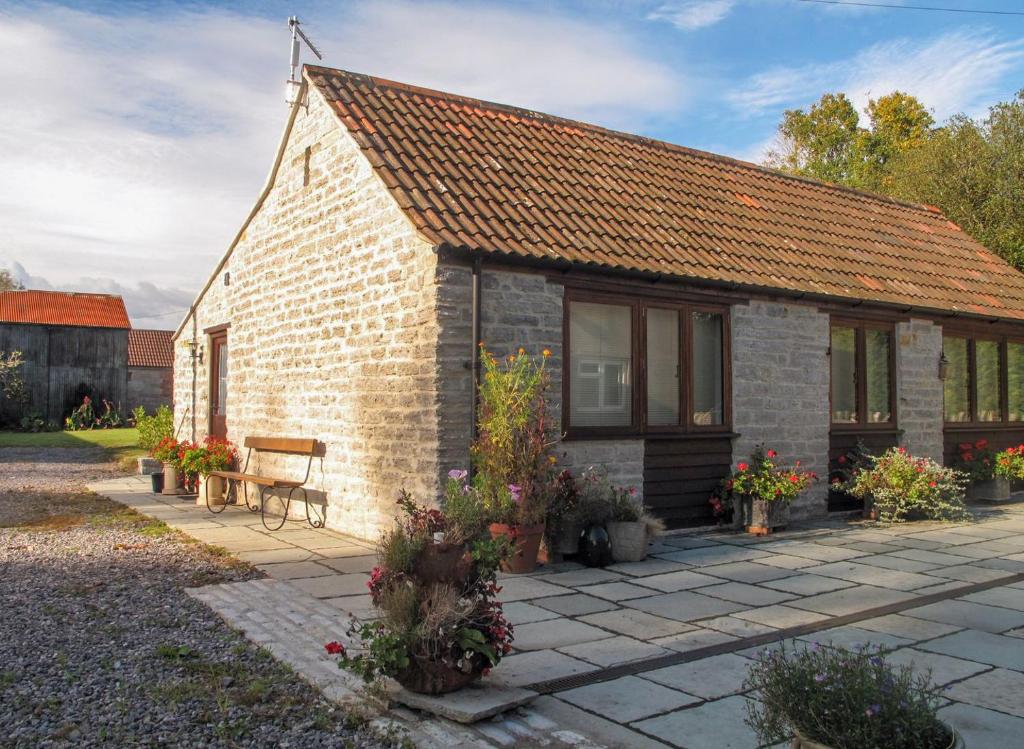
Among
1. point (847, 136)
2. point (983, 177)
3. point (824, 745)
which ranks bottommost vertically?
point (824, 745)

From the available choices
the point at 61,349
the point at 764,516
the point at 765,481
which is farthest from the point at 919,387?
the point at 61,349

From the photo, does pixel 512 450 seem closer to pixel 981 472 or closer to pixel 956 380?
pixel 981 472

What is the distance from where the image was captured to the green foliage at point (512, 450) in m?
7.55

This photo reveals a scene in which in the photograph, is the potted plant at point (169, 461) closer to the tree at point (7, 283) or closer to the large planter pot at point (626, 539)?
the large planter pot at point (626, 539)

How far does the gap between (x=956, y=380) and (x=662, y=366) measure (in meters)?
6.07

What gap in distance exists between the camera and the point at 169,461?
13062 mm

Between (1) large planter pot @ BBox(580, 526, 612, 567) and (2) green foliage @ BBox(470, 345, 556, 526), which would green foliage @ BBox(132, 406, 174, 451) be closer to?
(2) green foliage @ BBox(470, 345, 556, 526)

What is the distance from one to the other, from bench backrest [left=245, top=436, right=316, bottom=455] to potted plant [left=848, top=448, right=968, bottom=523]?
6823mm

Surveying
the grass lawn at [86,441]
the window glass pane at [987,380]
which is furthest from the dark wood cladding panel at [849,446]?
the grass lawn at [86,441]

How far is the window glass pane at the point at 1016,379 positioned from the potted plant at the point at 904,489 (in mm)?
3920

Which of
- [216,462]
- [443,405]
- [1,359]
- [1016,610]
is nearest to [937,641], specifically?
[1016,610]

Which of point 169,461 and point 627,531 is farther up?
point 169,461

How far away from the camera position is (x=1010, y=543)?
916cm

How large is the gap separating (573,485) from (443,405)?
1421mm
